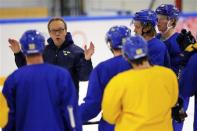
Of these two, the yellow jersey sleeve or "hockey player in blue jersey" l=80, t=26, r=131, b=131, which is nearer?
the yellow jersey sleeve

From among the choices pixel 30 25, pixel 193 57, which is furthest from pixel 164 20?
pixel 30 25

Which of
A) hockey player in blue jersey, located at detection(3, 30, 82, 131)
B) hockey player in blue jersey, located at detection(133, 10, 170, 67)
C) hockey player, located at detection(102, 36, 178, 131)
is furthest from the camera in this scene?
hockey player in blue jersey, located at detection(133, 10, 170, 67)

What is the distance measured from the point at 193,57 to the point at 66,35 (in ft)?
3.98

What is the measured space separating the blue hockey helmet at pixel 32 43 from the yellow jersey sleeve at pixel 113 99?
46cm

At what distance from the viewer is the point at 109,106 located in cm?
244

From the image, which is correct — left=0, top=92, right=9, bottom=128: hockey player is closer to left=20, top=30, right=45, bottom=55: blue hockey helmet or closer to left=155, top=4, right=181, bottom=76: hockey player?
left=20, top=30, right=45, bottom=55: blue hockey helmet

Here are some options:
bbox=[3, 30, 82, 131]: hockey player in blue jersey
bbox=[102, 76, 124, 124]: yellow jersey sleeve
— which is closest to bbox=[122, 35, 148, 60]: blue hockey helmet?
bbox=[102, 76, 124, 124]: yellow jersey sleeve

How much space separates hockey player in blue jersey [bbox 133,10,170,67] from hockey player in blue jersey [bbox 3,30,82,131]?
85cm

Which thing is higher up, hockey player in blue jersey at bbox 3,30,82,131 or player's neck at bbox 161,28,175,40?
player's neck at bbox 161,28,175,40

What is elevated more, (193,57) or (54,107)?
(193,57)

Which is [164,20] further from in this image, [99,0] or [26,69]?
[99,0]

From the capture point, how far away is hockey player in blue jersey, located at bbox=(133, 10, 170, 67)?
321 cm

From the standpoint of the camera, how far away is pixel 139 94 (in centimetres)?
235

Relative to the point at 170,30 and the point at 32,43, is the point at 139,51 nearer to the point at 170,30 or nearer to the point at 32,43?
the point at 32,43
